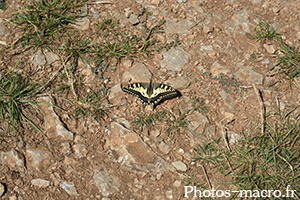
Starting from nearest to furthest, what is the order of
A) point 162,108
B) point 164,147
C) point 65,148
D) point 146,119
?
point 65,148 → point 164,147 → point 146,119 → point 162,108

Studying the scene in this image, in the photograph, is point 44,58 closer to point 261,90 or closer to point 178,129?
point 178,129

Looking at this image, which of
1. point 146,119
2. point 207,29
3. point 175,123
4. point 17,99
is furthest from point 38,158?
point 207,29

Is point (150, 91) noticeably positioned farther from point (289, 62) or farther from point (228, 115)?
point (289, 62)

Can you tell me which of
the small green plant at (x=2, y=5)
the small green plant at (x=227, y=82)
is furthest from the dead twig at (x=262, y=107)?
the small green plant at (x=2, y=5)

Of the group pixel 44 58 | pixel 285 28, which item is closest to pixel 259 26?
pixel 285 28

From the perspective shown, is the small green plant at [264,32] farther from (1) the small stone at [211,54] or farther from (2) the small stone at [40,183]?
(2) the small stone at [40,183]

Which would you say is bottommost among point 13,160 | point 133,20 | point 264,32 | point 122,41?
point 13,160

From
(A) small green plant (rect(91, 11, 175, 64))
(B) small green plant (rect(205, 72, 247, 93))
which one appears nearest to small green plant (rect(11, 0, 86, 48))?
(A) small green plant (rect(91, 11, 175, 64))
